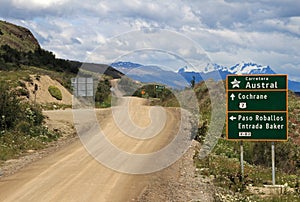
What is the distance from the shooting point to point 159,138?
85.4 feet

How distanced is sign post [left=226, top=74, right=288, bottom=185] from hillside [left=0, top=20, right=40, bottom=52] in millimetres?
103878

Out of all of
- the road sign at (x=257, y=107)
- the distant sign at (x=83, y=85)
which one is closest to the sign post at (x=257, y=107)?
the road sign at (x=257, y=107)

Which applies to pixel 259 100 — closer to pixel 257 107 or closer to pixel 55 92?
pixel 257 107

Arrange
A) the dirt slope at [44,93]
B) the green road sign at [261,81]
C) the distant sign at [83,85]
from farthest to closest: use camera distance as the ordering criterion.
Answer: the dirt slope at [44,93]
the distant sign at [83,85]
the green road sign at [261,81]

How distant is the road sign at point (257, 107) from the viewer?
15.2 meters

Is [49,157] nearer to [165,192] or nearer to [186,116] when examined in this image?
[165,192]

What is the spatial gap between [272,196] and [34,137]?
15.1 m

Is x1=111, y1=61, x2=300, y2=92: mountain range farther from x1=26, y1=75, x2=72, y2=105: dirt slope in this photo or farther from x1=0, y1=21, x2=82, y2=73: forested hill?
x1=0, y1=21, x2=82, y2=73: forested hill

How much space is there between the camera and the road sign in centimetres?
1523

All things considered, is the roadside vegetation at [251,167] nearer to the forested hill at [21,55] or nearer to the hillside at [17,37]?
the forested hill at [21,55]

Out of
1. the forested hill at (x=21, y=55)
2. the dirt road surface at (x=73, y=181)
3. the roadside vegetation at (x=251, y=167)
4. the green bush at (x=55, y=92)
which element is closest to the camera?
the dirt road surface at (x=73, y=181)

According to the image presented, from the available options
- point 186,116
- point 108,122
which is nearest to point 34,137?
point 108,122

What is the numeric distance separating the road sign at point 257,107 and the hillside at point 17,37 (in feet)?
341

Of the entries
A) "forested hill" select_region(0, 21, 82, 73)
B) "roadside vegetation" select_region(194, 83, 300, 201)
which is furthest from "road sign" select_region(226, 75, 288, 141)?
"forested hill" select_region(0, 21, 82, 73)
